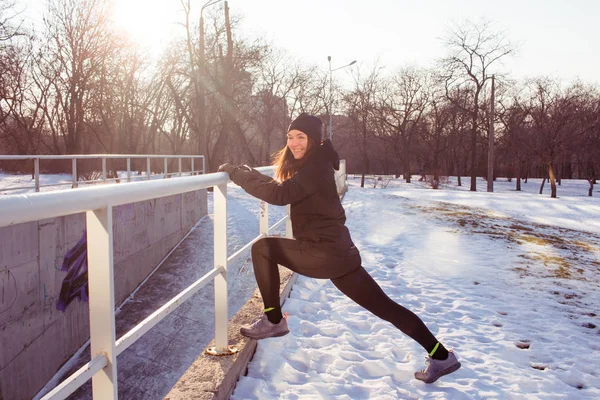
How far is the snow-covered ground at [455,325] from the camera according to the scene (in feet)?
9.25

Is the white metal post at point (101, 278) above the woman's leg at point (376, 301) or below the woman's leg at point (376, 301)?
above

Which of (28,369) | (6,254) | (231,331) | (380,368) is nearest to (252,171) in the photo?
(231,331)

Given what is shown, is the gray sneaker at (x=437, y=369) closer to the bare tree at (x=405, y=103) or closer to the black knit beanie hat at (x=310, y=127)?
the black knit beanie hat at (x=310, y=127)

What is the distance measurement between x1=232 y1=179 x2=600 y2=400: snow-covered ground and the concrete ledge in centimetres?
10

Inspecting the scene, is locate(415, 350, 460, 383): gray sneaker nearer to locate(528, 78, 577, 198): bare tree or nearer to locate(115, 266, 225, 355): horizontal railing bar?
locate(115, 266, 225, 355): horizontal railing bar

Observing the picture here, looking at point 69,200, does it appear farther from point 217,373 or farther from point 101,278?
point 217,373

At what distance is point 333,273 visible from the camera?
8.48ft

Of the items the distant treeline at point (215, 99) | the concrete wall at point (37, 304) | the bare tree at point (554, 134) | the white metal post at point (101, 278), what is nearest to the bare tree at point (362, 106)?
the distant treeline at point (215, 99)

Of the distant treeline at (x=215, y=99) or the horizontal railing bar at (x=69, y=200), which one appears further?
the distant treeline at (x=215, y=99)

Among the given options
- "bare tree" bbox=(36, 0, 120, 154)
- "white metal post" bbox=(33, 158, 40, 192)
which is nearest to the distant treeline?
"bare tree" bbox=(36, 0, 120, 154)

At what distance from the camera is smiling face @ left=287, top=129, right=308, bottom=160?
2.69m

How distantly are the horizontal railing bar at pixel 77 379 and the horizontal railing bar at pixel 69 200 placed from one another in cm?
45

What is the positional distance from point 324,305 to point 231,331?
1491 mm

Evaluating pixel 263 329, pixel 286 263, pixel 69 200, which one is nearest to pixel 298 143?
pixel 286 263
